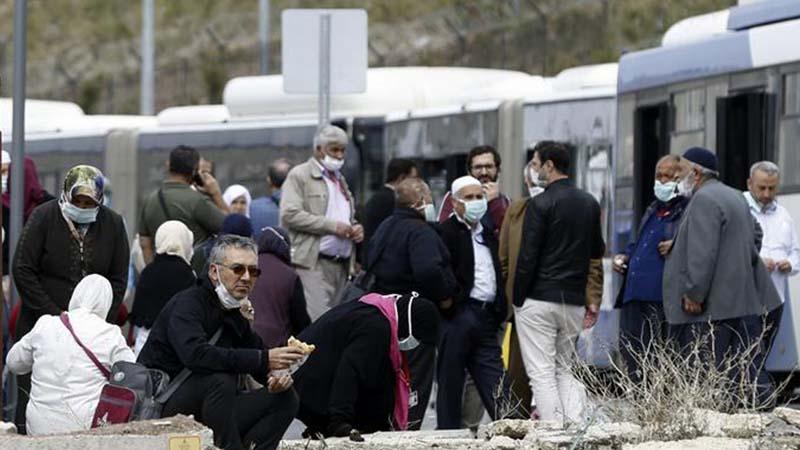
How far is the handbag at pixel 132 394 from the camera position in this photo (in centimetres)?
1102

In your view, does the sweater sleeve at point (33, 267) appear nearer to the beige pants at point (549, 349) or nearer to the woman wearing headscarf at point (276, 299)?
the woman wearing headscarf at point (276, 299)

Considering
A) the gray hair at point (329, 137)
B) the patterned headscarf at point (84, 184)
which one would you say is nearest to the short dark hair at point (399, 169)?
the gray hair at point (329, 137)

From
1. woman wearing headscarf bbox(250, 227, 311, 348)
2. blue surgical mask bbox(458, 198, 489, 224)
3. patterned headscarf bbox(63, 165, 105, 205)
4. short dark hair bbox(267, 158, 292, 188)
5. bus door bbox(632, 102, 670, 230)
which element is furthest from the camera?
bus door bbox(632, 102, 670, 230)

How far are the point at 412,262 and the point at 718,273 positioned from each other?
1.71m

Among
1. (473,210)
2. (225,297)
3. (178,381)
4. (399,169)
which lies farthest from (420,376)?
(178,381)

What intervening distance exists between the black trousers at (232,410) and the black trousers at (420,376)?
2.27m

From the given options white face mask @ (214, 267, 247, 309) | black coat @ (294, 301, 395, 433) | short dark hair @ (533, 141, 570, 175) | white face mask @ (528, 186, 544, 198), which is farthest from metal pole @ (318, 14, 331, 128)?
white face mask @ (214, 267, 247, 309)

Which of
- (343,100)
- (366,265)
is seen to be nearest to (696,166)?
(366,265)

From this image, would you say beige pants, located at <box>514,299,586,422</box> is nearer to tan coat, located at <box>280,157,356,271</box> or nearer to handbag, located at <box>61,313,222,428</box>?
tan coat, located at <box>280,157,356,271</box>

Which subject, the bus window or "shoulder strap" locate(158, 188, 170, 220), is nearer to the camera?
"shoulder strap" locate(158, 188, 170, 220)

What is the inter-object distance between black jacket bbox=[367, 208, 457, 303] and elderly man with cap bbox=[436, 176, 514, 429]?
0.25 meters

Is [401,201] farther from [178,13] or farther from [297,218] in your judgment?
[178,13]

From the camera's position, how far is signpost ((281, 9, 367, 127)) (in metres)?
17.2

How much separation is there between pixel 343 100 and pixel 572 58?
22932 millimetres
